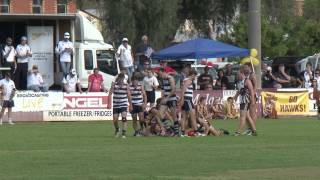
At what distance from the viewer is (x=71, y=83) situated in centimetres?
3609

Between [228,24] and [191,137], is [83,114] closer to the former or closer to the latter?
[191,137]

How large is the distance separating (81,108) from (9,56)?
3.50m

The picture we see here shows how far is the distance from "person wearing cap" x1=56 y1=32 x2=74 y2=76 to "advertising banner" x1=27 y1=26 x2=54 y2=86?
36.9 inches

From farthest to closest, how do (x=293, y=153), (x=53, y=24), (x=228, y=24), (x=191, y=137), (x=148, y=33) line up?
(x=228, y=24), (x=148, y=33), (x=53, y=24), (x=191, y=137), (x=293, y=153)

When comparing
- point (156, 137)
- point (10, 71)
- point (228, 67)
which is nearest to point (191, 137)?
point (156, 137)

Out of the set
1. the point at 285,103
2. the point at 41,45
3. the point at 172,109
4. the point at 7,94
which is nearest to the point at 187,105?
the point at 172,109

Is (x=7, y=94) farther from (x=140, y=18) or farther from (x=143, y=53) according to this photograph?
(x=140, y=18)

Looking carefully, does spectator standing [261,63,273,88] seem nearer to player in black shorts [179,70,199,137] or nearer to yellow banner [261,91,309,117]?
yellow banner [261,91,309,117]

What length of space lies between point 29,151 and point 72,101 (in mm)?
15331

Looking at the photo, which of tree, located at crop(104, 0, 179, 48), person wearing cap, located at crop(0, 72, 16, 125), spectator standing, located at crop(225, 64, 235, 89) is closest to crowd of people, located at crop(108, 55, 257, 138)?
person wearing cap, located at crop(0, 72, 16, 125)

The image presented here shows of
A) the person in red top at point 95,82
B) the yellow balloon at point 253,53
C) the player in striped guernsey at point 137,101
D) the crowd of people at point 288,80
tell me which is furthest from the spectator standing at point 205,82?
the player in striped guernsey at point 137,101

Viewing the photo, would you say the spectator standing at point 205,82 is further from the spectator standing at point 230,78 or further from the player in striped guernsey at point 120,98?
the player in striped guernsey at point 120,98

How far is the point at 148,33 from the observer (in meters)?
48.7

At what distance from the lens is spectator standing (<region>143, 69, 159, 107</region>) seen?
110ft
